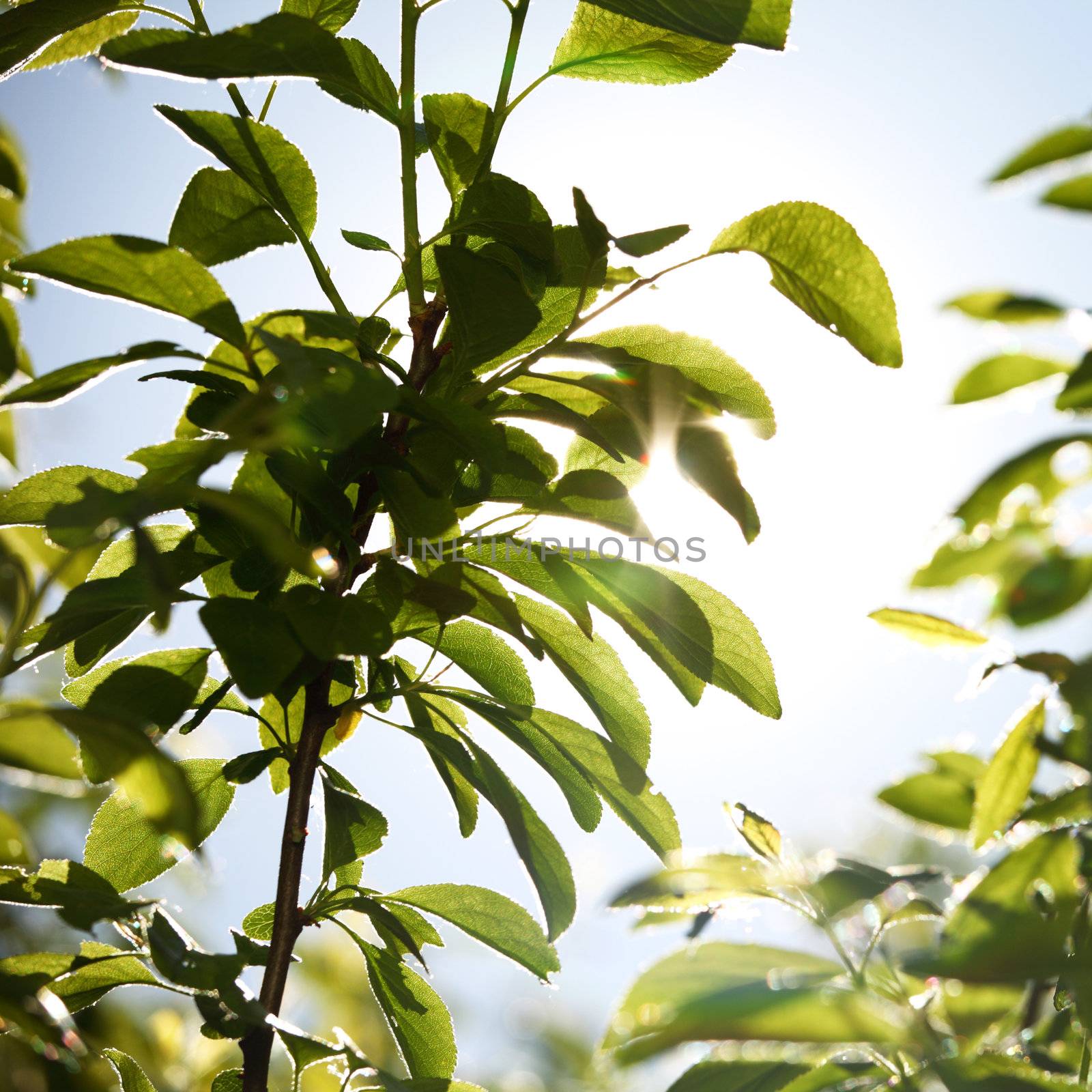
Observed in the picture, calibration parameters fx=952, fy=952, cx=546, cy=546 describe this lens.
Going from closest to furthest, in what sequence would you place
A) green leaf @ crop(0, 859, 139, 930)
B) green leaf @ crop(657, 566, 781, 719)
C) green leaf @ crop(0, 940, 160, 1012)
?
green leaf @ crop(0, 859, 139, 930)
green leaf @ crop(0, 940, 160, 1012)
green leaf @ crop(657, 566, 781, 719)

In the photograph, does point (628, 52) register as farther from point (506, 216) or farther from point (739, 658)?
point (739, 658)

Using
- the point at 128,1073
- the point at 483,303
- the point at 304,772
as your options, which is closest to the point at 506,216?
the point at 483,303

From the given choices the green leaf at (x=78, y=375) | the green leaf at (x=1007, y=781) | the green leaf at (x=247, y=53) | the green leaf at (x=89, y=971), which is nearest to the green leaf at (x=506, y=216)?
the green leaf at (x=247, y=53)

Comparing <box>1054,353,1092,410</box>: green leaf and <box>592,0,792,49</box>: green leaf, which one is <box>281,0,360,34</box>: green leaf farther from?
<box>1054,353,1092,410</box>: green leaf

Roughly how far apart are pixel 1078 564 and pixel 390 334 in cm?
53

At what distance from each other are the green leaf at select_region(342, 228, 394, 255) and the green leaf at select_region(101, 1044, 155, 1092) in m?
0.58

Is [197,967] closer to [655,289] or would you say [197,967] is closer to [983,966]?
[983,966]

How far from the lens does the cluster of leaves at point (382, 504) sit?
528mm

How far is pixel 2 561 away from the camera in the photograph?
42 cm

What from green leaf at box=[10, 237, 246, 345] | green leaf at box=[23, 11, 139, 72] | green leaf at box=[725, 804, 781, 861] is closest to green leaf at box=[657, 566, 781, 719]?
green leaf at box=[725, 804, 781, 861]

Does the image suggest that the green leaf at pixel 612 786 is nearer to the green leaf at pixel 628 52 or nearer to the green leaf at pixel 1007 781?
the green leaf at pixel 1007 781

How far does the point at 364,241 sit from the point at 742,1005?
0.58 meters

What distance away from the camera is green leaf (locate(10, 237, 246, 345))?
0.55 m

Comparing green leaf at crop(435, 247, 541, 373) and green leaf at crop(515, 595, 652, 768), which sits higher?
green leaf at crop(435, 247, 541, 373)
